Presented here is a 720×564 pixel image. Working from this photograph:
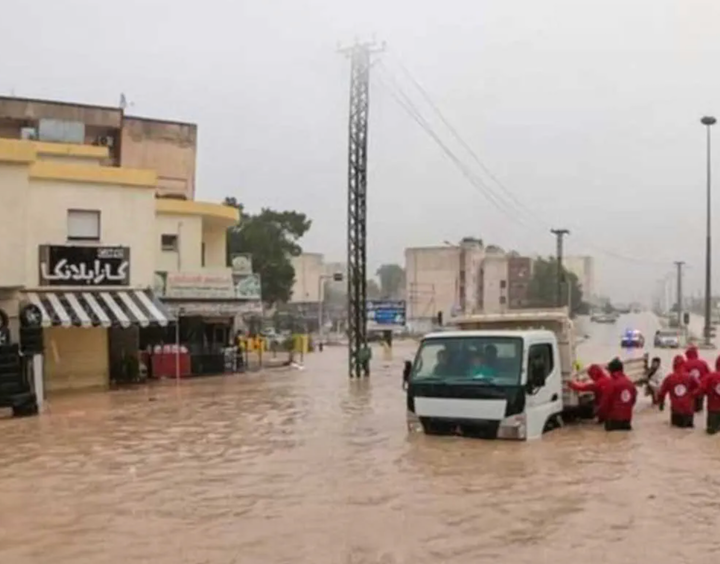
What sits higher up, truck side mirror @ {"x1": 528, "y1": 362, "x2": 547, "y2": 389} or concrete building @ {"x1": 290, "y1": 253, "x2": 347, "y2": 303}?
concrete building @ {"x1": 290, "y1": 253, "x2": 347, "y2": 303}

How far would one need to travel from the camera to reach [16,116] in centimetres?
4722

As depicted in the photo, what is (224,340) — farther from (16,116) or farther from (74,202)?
(16,116)

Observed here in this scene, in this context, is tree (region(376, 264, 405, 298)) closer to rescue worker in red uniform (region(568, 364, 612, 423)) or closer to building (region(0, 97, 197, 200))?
building (region(0, 97, 197, 200))

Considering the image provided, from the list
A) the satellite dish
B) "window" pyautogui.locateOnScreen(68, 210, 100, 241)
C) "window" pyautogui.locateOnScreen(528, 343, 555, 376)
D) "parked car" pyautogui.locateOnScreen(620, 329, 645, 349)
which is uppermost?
"window" pyautogui.locateOnScreen(68, 210, 100, 241)

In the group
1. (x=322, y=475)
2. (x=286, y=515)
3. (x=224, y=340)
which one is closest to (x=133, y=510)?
(x=286, y=515)

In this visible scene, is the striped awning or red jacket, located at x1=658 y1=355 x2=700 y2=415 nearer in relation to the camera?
red jacket, located at x1=658 y1=355 x2=700 y2=415

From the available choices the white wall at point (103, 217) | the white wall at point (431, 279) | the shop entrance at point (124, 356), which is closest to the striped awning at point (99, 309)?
the white wall at point (103, 217)

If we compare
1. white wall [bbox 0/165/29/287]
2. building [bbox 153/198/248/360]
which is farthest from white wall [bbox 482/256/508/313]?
white wall [bbox 0/165/29/287]

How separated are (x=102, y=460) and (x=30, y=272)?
1439cm

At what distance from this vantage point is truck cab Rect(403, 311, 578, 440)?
15664 mm

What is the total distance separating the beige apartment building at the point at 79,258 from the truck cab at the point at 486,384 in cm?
1251

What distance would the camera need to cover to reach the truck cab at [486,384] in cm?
1566

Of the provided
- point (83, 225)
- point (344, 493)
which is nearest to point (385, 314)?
point (83, 225)

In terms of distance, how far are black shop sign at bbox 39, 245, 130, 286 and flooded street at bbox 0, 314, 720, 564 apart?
827 centimetres
